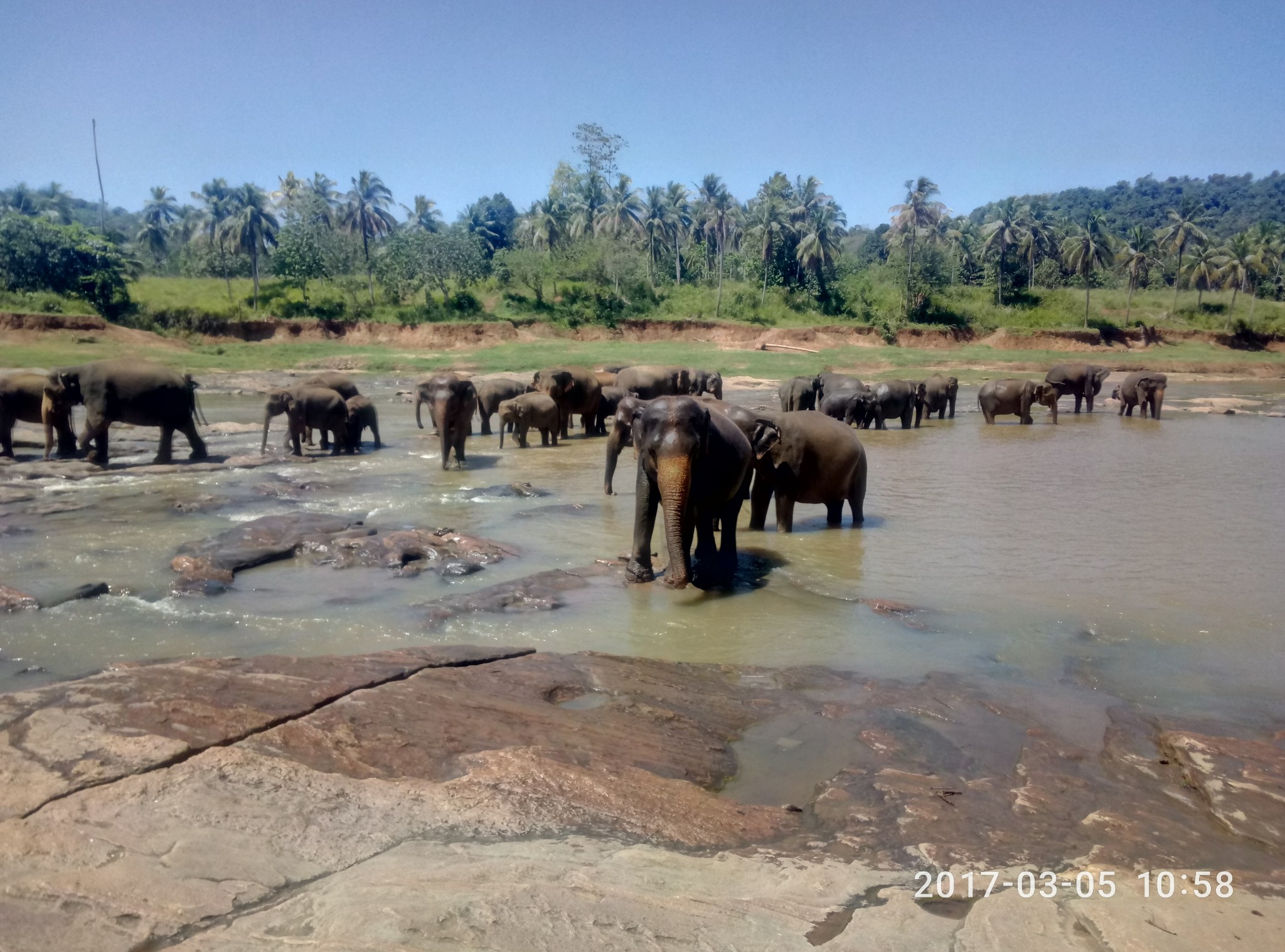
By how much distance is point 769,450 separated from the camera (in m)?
11.6

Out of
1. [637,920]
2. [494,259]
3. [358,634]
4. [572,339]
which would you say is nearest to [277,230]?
[494,259]

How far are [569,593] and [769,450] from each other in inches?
146

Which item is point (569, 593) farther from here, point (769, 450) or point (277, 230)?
point (277, 230)

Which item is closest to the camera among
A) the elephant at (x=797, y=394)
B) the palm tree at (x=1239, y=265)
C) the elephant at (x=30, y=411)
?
the elephant at (x=30, y=411)

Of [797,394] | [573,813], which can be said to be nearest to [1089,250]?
[797,394]

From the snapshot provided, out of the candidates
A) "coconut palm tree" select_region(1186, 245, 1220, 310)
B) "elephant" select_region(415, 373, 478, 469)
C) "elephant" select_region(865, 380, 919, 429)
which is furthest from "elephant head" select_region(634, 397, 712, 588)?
"coconut palm tree" select_region(1186, 245, 1220, 310)

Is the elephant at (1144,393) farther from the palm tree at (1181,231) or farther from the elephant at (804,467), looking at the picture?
the palm tree at (1181,231)

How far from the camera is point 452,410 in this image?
18.3 m

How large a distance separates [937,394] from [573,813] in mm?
30442

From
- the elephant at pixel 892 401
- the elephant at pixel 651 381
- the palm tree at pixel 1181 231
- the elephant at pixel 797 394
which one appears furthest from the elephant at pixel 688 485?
the palm tree at pixel 1181 231

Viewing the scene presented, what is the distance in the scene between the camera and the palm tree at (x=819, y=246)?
72812mm

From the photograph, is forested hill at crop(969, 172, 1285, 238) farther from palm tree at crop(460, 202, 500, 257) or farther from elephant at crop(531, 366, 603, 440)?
elephant at crop(531, 366, 603, 440)

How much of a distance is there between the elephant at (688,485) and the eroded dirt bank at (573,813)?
8.38 ft

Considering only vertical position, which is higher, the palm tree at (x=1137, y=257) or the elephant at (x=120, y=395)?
the palm tree at (x=1137, y=257)
